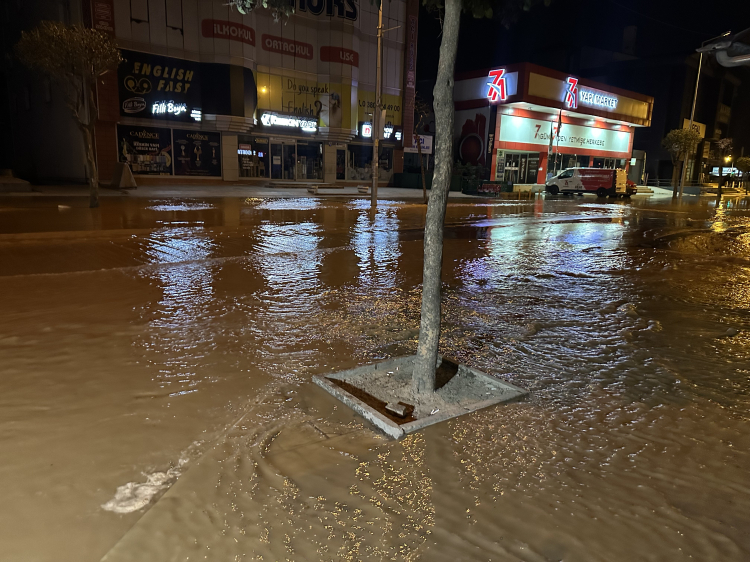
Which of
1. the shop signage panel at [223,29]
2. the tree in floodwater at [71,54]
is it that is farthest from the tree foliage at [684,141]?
the tree in floodwater at [71,54]

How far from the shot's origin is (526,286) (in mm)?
8266

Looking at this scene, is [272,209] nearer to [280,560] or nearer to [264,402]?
[264,402]

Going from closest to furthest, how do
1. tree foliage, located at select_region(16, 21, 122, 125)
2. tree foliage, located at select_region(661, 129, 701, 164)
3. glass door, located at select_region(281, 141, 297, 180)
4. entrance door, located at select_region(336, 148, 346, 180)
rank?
tree foliage, located at select_region(16, 21, 122, 125)
glass door, located at select_region(281, 141, 297, 180)
entrance door, located at select_region(336, 148, 346, 180)
tree foliage, located at select_region(661, 129, 701, 164)

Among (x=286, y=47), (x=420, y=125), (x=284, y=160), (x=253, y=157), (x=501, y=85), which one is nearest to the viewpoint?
(x=286, y=47)

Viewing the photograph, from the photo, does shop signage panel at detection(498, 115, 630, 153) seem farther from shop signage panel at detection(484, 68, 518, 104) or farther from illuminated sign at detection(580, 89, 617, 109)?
illuminated sign at detection(580, 89, 617, 109)

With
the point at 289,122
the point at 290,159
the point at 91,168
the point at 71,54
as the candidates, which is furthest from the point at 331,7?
the point at 91,168

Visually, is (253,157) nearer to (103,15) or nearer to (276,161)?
(276,161)

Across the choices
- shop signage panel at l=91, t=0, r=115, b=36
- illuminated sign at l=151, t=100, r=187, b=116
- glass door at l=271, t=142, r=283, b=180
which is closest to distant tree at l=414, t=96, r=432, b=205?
glass door at l=271, t=142, r=283, b=180

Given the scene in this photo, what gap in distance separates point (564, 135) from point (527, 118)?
6.07 m

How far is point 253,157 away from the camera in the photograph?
3216cm

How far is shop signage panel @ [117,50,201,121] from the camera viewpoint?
26500 mm

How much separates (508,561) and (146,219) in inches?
551

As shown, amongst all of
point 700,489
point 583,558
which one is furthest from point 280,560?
point 700,489

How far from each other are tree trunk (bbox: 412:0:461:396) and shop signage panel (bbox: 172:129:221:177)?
28069mm
